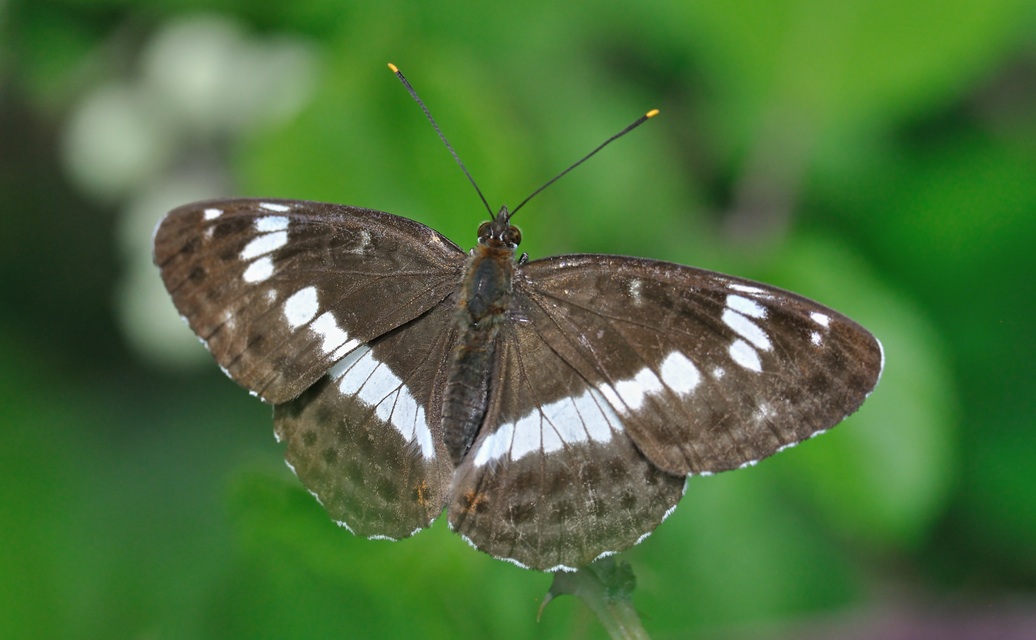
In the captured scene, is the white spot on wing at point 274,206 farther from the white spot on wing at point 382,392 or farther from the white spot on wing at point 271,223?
the white spot on wing at point 382,392

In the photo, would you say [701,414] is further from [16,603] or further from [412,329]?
[16,603]

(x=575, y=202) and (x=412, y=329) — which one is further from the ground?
(x=575, y=202)

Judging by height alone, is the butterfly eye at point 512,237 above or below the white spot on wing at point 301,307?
above

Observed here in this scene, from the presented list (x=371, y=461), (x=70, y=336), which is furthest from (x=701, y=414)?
(x=70, y=336)

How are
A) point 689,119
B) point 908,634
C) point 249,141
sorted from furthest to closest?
point 689,119
point 249,141
point 908,634

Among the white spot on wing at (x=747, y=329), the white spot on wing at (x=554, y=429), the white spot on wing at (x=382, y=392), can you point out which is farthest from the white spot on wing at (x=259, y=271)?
the white spot on wing at (x=747, y=329)

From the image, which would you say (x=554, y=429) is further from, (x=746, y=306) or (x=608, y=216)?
(x=608, y=216)
